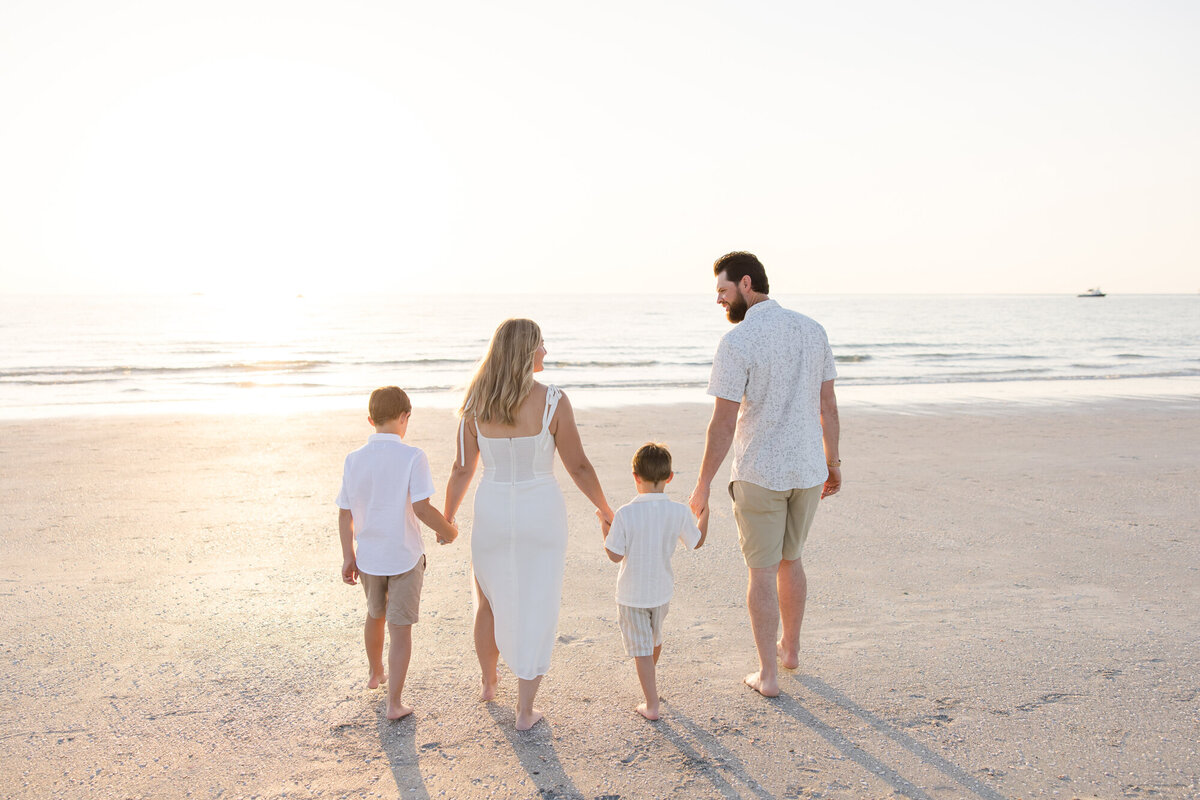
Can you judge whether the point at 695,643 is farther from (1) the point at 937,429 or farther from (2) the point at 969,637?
(1) the point at 937,429

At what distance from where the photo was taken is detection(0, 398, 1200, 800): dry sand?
297 centimetres

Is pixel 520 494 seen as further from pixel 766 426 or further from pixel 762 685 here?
pixel 762 685

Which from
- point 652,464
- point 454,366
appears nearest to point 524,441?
point 652,464

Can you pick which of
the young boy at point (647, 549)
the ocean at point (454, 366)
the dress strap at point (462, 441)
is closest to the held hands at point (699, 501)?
the young boy at point (647, 549)

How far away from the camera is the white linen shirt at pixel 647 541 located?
3.35 meters

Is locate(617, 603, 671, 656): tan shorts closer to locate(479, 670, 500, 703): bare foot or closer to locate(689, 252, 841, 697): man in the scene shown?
locate(689, 252, 841, 697): man

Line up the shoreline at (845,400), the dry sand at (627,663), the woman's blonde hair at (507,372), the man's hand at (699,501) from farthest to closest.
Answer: the shoreline at (845,400)
the man's hand at (699,501)
the woman's blonde hair at (507,372)
the dry sand at (627,663)

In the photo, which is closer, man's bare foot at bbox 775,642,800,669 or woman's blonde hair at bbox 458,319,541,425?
woman's blonde hair at bbox 458,319,541,425

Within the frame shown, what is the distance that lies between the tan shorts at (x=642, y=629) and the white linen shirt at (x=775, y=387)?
2.50 feet

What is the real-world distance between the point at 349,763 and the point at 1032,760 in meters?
2.61

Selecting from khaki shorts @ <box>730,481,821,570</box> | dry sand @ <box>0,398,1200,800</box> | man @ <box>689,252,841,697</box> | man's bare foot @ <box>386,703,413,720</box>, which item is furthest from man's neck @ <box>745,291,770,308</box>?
man's bare foot @ <box>386,703,413,720</box>

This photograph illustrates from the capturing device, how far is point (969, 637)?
4.16 metres

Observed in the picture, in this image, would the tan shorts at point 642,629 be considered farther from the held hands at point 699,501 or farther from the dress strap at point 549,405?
the dress strap at point 549,405

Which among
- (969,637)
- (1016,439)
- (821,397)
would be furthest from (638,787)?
(1016,439)
